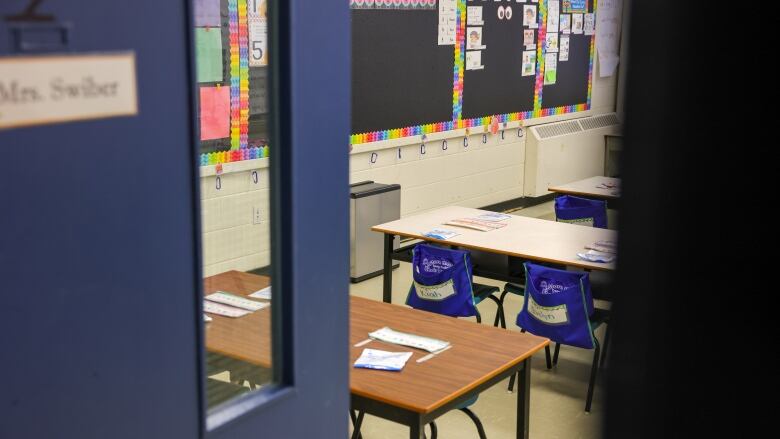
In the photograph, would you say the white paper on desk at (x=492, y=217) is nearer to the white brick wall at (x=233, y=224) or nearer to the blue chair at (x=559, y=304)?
the blue chair at (x=559, y=304)

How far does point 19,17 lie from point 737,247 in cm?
117

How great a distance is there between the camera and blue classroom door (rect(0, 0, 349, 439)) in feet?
4.31

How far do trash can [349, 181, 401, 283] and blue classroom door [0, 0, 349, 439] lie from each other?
16.6ft

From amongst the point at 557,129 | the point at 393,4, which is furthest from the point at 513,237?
the point at 557,129

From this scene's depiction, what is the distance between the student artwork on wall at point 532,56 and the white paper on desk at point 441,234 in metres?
2.11

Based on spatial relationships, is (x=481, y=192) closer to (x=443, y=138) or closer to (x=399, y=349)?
(x=443, y=138)

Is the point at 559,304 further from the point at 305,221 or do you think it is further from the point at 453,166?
the point at 453,166

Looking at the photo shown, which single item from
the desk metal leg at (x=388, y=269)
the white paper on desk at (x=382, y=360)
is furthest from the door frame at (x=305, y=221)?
the desk metal leg at (x=388, y=269)

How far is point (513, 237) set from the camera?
5.43 meters

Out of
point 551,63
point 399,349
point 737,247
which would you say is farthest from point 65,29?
point 551,63

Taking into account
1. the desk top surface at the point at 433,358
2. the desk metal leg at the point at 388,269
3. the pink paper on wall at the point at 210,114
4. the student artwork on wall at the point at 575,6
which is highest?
the student artwork on wall at the point at 575,6

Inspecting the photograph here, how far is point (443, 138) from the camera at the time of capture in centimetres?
852

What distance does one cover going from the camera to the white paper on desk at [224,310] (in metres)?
1.70

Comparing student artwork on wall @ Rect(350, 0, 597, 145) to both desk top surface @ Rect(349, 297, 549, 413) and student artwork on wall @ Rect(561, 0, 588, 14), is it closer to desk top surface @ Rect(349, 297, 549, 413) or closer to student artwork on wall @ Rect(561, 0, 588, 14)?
student artwork on wall @ Rect(561, 0, 588, 14)
